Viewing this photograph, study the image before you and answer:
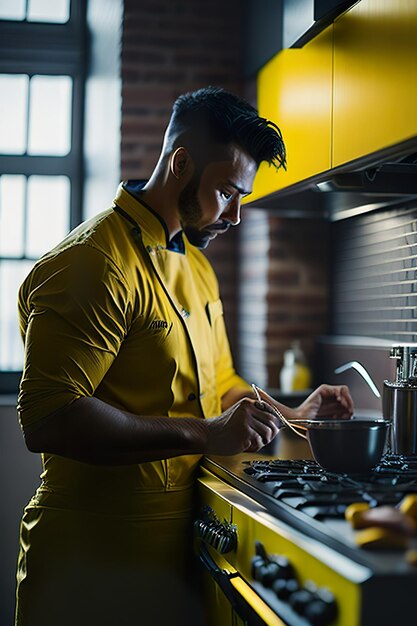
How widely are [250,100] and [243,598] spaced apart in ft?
6.52

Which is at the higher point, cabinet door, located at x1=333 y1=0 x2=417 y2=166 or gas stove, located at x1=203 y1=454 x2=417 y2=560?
cabinet door, located at x1=333 y1=0 x2=417 y2=166

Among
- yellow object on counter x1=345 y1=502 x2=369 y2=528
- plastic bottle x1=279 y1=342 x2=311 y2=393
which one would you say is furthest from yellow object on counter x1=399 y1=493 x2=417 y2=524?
plastic bottle x1=279 y1=342 x2=311 y2=393

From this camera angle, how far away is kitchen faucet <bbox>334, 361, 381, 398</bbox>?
2.42 m

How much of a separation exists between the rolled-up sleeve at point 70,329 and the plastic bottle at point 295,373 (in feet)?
4.21

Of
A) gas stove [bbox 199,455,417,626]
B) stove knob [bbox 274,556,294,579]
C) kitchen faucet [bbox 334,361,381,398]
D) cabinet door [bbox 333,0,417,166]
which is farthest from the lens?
kitchen faucet [bbox 334,361,381,398]

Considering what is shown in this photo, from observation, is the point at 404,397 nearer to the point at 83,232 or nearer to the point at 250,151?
the point at 250,151

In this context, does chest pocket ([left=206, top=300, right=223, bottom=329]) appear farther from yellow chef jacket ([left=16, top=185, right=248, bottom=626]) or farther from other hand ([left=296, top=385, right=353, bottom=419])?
other hand ([left=296, top=385, right=353, bottom=419])

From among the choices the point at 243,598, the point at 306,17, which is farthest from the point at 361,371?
the point at 243,598

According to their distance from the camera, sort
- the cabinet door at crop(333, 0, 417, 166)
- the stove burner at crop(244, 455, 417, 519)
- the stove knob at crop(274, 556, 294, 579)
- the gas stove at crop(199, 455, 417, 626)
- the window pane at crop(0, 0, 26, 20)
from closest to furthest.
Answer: the gas stove at crop(199, 455, 417, 626) < the stove knob at crop(274, 556, 294, 579) < the stove burner at crop(244, 455, 417, 519) < the cabinet door at crop(333, 0, 417, 166) < the window pane at crop(0, 0, 26, 20)

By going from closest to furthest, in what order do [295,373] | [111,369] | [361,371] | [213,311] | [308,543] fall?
[308,543], [111,369], [213,311], [361,371], [295,373]

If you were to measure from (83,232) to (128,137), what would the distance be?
1.34 metres

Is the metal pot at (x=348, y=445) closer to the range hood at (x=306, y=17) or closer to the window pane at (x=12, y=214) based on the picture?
the range hood at (x=306, y=17)

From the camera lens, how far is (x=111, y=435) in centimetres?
174

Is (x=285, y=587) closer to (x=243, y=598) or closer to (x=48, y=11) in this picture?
(x=243, y=598)
